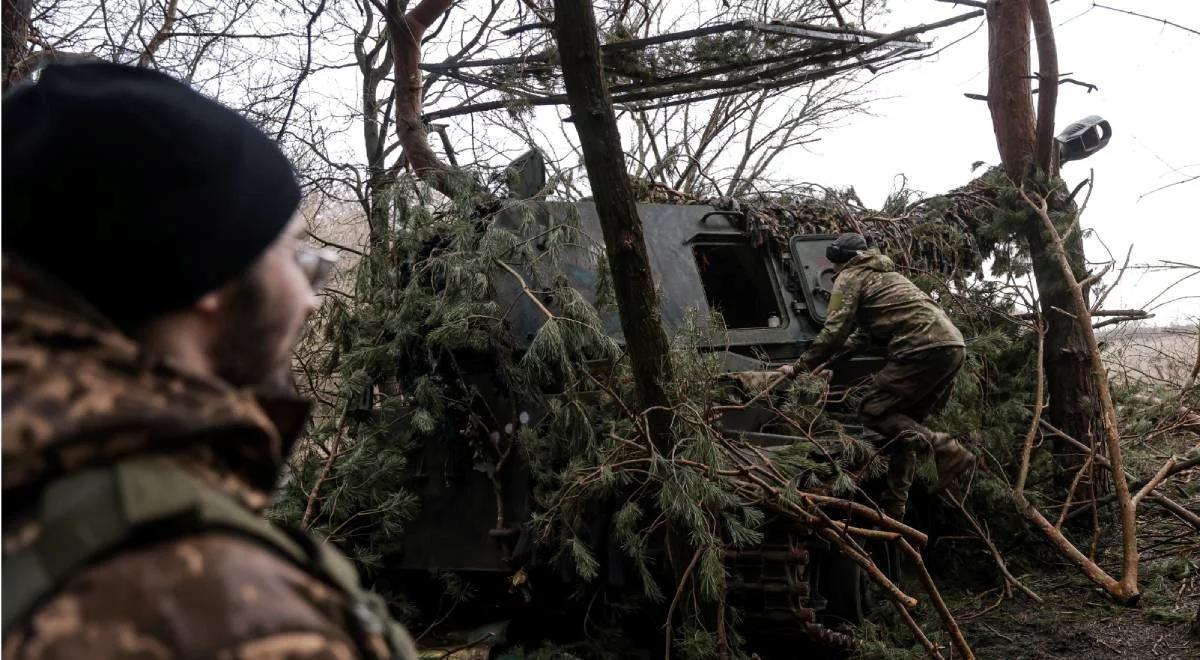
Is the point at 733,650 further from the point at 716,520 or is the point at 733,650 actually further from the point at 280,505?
the point at 280,505

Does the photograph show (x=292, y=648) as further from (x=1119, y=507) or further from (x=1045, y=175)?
(x=1045, y=175)

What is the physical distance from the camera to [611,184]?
Result: 12.5 feet

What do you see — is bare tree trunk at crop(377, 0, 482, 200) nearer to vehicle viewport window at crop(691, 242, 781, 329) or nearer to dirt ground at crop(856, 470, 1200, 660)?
vehicle viewport window at crop(691, 242, 781, 329)

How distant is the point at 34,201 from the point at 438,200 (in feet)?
18.2

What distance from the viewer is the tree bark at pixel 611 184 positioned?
3.74 meters

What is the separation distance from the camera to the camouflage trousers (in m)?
5.68

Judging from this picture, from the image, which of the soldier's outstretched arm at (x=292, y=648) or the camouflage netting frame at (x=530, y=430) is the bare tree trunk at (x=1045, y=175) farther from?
the soldier's outstretched arm at (x=292, y=648)

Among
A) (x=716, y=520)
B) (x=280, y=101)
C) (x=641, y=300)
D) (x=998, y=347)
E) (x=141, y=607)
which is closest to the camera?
(x=141, y=607)

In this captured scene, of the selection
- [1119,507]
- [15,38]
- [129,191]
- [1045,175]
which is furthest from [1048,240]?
[129,191]

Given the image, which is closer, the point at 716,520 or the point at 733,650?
the point at 716,520

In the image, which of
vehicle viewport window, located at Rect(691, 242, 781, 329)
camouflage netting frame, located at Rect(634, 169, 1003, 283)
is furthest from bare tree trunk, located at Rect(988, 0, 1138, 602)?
vehicle viewport window, located at Rect(691, 242, 781, 329)

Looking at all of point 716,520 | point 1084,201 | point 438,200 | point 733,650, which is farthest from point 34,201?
point 1084,201

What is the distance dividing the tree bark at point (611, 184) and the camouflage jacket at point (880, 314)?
6.70 feet

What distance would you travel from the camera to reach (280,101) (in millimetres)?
9039
